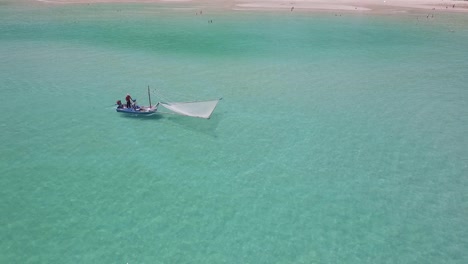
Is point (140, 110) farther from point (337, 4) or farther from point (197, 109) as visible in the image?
point (337, 4)

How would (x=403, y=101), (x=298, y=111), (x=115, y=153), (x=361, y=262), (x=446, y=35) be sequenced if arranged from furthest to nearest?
(x=446, y=35) < (x=403, y=101) < (x=298, y=111) < (x=115, y=153) < (x=361, y=262)

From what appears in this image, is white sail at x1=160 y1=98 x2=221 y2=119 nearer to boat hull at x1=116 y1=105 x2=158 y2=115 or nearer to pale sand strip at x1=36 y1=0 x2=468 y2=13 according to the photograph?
boat hull at x1=116 y1=105 x2=158 y2=115

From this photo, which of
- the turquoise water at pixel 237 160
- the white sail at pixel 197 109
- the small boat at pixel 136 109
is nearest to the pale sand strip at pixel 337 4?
the turquoise water at pixel 237 160

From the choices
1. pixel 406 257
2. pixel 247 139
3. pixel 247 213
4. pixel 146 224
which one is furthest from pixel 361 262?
pixel 247 139

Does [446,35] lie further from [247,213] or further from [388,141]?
[247,213]

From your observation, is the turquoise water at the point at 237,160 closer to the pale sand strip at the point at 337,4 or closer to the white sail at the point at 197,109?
the white sail at the point at 197,109

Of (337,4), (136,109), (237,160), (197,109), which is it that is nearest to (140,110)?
(136,109)
